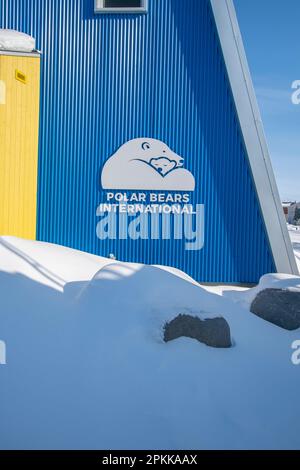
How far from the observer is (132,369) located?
4488mm

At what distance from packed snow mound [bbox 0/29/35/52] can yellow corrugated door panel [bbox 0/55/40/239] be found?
0.75 ft

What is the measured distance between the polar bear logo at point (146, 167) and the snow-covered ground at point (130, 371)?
3.70 metres

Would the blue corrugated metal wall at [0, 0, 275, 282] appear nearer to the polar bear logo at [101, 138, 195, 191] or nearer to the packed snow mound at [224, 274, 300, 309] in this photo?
the polar bear logo at [101, 138, 195, 191]

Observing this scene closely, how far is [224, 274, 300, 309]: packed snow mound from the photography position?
7.30 meters

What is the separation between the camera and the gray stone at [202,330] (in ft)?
17.4

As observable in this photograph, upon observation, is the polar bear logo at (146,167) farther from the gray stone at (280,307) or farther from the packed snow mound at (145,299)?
the gray stone at (280,307)

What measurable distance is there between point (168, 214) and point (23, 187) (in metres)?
4.14

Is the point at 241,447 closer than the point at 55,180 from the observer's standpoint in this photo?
Yes

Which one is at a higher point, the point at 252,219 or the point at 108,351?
the point at 252,219
